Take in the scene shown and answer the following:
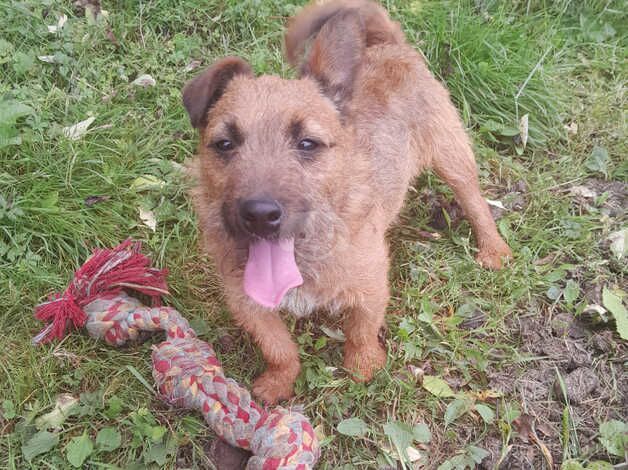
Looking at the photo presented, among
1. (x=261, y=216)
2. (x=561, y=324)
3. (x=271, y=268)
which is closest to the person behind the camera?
(x=261, y=216)

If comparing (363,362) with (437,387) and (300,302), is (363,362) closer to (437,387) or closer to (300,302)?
(437,387)

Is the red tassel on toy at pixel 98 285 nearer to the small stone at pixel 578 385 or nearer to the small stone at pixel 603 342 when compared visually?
the small stone at pixel 578 385

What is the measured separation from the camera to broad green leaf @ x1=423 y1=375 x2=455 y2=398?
322 centimetres

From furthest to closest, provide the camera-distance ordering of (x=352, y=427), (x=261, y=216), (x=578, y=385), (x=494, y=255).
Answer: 1. (x=494, y=255)
2. (x=578, y=385)
3. (x=352, y=427)
4. (x=261, y=216)

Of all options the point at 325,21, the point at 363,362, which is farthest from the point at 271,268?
the point at 325,21

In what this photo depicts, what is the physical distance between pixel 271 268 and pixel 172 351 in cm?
82

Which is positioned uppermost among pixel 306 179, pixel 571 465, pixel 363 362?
pixel 306 179

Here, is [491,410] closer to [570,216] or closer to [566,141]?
[570,216]

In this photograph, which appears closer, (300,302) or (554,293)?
(300,302)

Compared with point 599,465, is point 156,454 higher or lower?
higher

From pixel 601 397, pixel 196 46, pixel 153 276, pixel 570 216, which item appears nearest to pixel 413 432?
pixel 601 397

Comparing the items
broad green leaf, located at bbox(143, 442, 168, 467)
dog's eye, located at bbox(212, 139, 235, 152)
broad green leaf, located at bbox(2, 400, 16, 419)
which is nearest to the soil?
broad green leaf, located at bbox(143, 442, 168, 467)

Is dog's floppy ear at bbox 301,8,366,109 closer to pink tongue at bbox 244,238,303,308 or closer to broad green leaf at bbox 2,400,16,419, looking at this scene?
pink tongue at bbox 244,238,303,308

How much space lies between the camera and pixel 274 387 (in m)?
3.25
